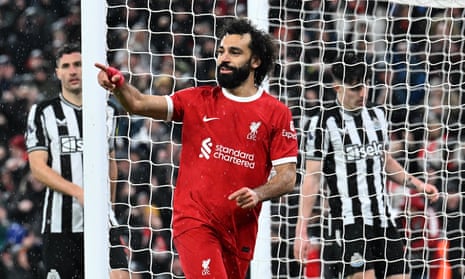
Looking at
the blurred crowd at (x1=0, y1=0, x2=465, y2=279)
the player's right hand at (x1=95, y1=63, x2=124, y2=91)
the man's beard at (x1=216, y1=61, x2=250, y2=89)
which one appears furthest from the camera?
the blurred crowd at (x1=0, y1=0, x2=465, y2=279)

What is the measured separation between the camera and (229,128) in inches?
244

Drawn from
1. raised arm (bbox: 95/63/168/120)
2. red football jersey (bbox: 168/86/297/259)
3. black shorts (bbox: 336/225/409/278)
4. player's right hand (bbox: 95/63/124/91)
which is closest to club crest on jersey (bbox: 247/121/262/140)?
red football jersey (bbox: 168/86/297/259)

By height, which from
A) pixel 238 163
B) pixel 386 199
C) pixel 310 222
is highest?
pixel 238 163

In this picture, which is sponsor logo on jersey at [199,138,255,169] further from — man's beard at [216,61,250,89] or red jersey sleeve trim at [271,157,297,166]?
man's beard at [216,61,250,89]

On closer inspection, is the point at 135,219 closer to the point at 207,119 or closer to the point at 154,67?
the point at 154,67

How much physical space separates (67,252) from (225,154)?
67.3 inches

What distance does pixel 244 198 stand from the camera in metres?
5.78

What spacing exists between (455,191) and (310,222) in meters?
1.19

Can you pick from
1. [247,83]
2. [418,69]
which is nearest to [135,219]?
[418,69]

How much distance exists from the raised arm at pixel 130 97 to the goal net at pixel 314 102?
2.33 meters

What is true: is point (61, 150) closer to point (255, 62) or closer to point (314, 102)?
point (255, 62)

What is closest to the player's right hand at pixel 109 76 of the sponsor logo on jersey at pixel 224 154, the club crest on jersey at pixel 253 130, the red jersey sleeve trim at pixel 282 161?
the sponsor logo on jersey at pixel 224 154

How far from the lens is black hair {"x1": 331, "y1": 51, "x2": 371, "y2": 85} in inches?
306

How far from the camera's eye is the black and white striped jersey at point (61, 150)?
7457 mm
